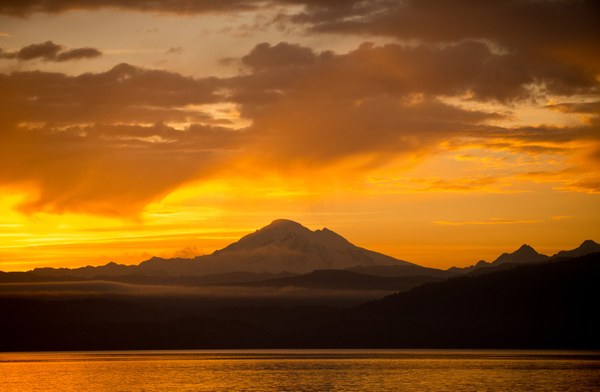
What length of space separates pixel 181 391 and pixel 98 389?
71.3 feet

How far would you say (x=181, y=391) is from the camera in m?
187

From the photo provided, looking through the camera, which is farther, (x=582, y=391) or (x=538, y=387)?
(x=538, y=387)

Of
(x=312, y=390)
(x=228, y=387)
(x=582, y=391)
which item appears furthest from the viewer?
(x=228, y=387)

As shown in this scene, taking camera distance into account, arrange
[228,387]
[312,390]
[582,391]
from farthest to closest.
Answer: [228,387]
[312,390]
[582,391]

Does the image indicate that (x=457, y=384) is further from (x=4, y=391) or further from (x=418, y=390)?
(x=4, y=391)

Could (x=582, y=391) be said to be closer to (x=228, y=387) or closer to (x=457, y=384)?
(x=457, y=384)

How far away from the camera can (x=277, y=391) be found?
18188 centimetres

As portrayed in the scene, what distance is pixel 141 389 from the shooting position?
632 ft

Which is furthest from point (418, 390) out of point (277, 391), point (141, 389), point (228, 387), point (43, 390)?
point (43, 390)

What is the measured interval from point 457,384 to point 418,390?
20.2m

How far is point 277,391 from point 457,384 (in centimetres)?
4128

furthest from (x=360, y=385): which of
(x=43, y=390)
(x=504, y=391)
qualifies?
(x=43, y=390)

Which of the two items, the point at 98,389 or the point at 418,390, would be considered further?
the point at 98,389

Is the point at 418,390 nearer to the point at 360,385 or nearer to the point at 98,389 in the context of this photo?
the point at 360,385
